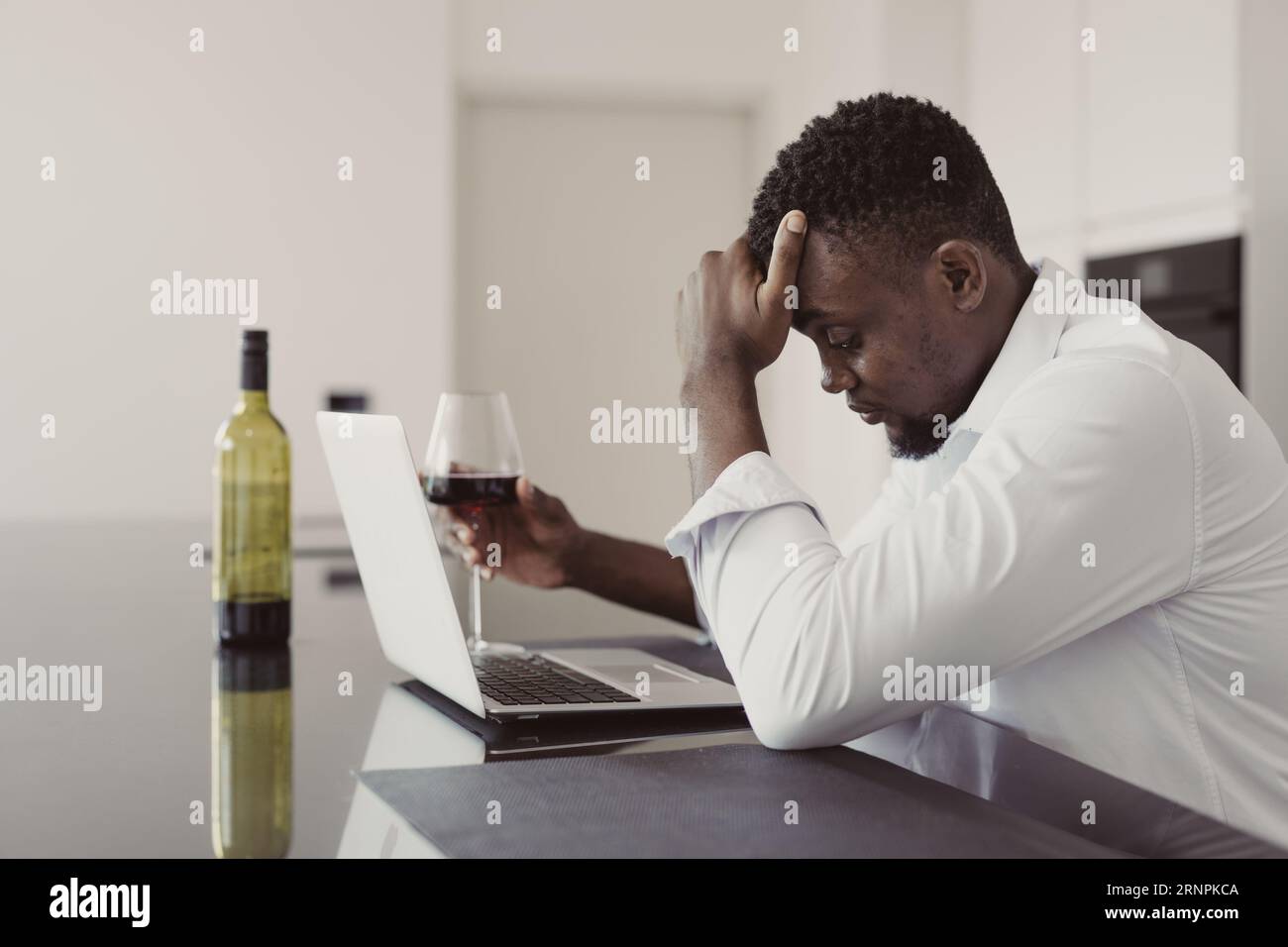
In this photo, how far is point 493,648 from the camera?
46.8 inches

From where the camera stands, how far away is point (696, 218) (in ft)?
15.3

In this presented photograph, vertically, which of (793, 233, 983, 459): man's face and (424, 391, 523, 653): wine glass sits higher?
(793, 233, 983, 459): man's face

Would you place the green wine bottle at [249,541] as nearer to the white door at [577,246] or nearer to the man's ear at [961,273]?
the man's ear at [961,273]

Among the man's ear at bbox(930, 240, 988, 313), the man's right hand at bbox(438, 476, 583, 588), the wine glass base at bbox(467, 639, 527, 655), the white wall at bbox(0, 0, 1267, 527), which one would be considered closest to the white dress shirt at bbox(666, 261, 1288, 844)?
the man's ear at bbox(930, 240, 988, 313)

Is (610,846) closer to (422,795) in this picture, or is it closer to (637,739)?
(422,795)

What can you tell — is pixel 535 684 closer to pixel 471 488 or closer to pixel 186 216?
pixel 471 488

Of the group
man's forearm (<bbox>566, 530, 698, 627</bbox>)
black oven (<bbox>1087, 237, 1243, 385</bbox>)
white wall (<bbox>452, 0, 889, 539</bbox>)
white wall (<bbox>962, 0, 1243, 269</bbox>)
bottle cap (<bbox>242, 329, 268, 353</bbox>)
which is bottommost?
man's forearm (<bbox>566, 530, 698, 627</bbox>)

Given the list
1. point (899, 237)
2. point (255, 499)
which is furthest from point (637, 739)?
point (255, 499)

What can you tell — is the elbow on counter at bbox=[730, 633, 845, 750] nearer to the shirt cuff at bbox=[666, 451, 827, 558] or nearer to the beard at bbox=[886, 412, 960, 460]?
the shirt cuff at bbox=[666, 451, 827, 558]

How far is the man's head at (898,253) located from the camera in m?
Result: 1.01

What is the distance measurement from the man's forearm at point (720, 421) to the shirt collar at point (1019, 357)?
0.22 metres

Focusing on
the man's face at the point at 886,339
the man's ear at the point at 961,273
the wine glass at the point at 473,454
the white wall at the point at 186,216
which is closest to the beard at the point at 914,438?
the man's face at the point at 886,339

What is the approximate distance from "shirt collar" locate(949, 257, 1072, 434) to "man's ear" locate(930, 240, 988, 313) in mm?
51

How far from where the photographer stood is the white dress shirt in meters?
0.81
